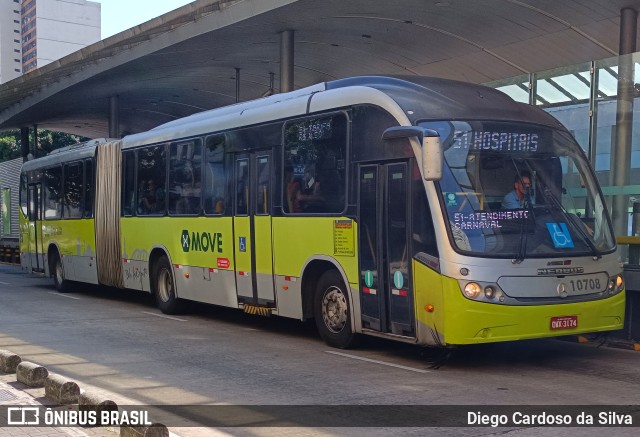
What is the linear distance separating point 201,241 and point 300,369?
5.13m

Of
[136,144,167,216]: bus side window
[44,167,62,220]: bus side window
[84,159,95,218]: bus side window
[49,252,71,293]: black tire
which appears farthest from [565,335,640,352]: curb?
[44,167,62,220]: bus side window

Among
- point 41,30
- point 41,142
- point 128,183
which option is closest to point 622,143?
point 128,183

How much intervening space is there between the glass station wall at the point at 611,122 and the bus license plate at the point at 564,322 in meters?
3.50

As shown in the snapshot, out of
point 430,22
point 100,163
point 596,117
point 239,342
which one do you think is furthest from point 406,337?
point 430,22

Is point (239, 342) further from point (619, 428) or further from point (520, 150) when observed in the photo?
point (619, 428)

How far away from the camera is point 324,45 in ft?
82.6

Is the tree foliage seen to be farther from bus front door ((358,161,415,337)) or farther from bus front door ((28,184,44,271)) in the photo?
bus front door ((358,161,415,337))

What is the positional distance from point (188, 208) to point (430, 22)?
32.3ft

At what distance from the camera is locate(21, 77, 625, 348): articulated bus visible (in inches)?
368

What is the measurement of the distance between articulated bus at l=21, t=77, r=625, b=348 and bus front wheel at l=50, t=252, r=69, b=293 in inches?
300

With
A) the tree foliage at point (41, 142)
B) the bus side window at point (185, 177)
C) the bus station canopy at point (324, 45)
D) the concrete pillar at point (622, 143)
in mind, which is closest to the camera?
the concrete pillar at point (622, 143)

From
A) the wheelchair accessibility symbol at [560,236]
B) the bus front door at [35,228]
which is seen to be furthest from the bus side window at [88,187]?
the wheelchair accessibility symbol at [560,236]

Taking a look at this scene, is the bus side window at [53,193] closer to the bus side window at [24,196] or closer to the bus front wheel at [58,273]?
the bus front wheel at [58,273]

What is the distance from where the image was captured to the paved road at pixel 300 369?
813 centimetres
